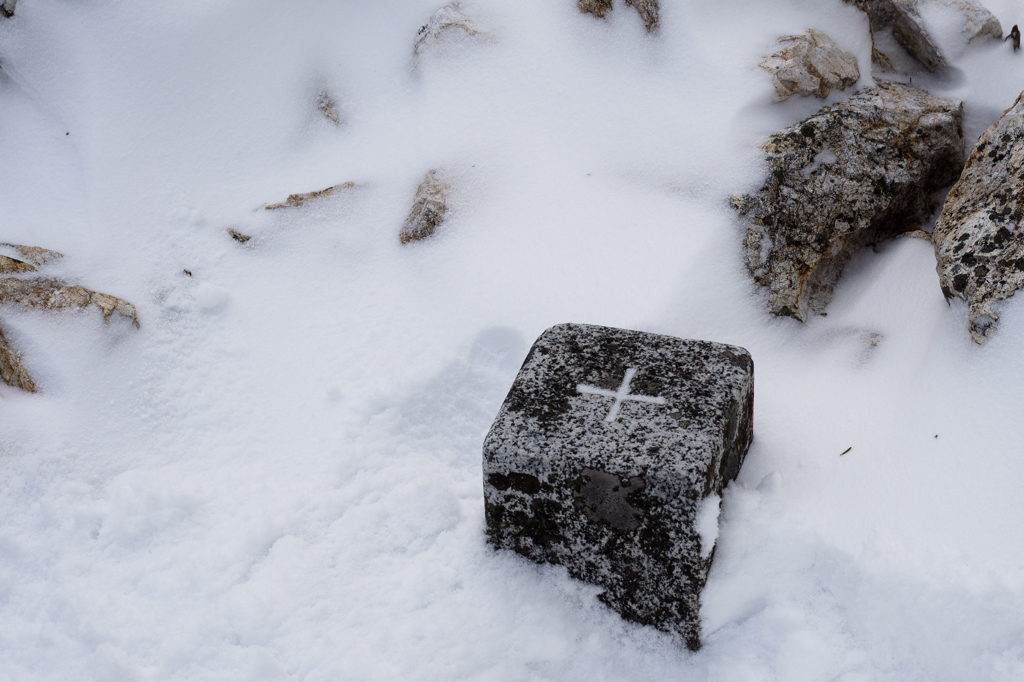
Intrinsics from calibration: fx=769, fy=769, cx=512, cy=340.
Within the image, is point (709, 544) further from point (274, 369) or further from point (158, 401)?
point (158, 401)

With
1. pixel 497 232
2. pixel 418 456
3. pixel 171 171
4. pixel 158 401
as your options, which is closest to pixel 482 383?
pixel 418 456

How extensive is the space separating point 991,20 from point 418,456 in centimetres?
276

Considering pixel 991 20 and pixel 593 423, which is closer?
pixel 593 423

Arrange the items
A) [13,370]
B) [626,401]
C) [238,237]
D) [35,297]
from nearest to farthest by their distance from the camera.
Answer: [626,401]
[13,370]
[35,297]
[238,237]

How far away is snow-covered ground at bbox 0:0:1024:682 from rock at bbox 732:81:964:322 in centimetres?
8

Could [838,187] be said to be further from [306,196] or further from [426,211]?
[306,196]

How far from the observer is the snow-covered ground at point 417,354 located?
1.86m

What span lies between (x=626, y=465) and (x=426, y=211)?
136cm

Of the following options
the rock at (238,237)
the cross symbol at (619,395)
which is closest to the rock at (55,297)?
the rock at (238,237)

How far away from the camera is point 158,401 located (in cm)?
247

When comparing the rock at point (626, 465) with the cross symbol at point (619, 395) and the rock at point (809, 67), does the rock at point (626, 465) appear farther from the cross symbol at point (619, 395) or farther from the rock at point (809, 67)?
the rock at point (809, 67)

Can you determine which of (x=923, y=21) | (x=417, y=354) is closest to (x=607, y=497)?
(x=417, y=354)

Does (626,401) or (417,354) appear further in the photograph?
(417,354)

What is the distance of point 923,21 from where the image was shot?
3.09 m
